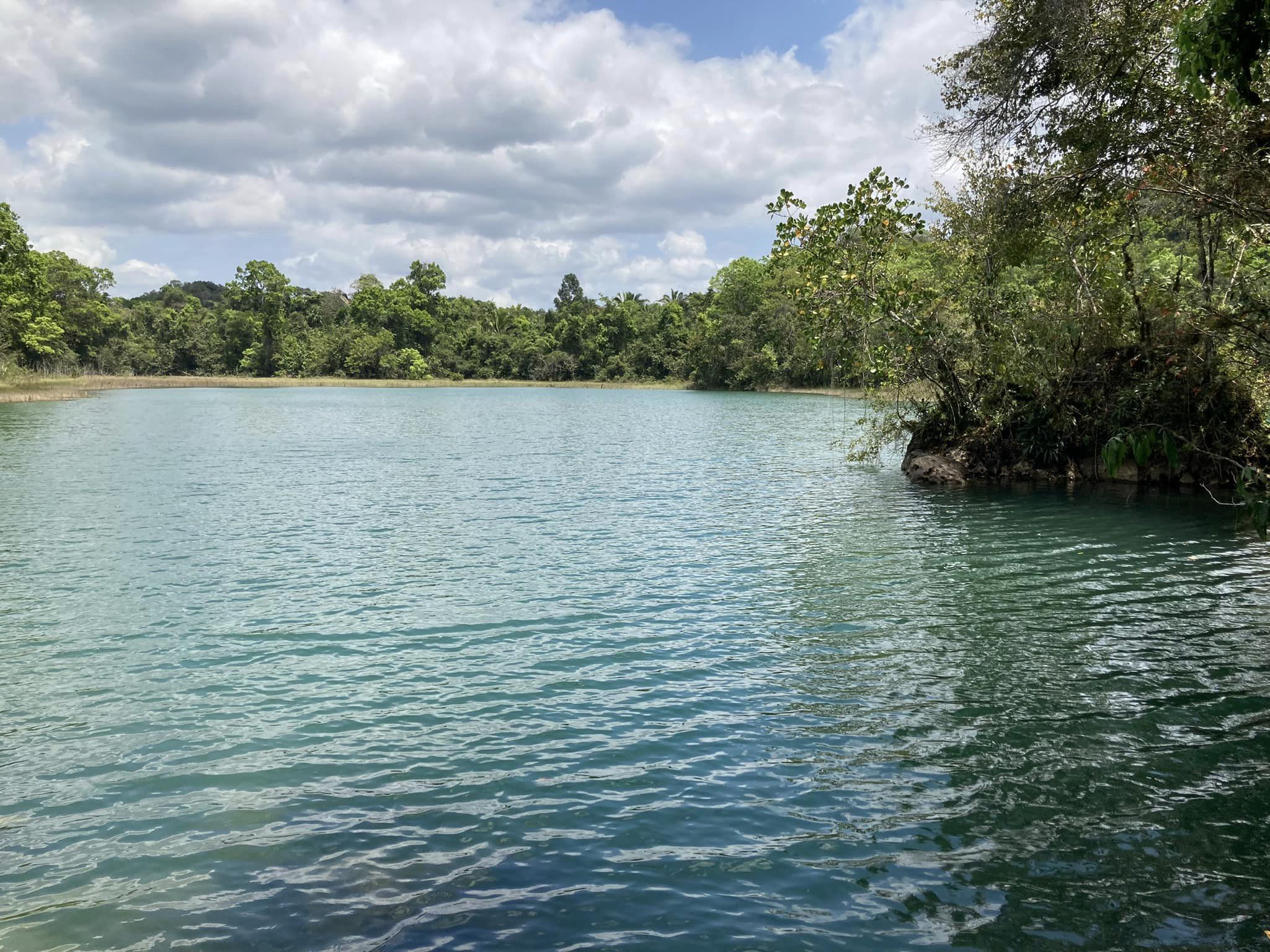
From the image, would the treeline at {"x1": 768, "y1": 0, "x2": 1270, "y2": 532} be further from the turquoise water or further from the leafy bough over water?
the turquoise water

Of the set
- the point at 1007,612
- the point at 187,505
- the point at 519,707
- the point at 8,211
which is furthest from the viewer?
the point at 8,211

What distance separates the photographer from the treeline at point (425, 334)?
348ft

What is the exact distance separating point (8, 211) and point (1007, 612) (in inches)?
3647

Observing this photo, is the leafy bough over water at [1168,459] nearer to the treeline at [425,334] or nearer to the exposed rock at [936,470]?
the exposed rock at [936,470]

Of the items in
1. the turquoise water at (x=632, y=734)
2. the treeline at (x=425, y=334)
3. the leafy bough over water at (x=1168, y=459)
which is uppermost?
the treeline at (x=425, y=334)

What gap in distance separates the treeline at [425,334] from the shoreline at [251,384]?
3.51 meters

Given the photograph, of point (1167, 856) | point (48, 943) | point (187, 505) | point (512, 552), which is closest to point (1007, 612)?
point (1167, 856)

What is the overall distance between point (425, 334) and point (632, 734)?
141 meters

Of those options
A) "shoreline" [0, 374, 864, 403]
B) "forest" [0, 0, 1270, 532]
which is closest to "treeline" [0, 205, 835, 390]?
"shoreline" [0, 374, 864, 403]

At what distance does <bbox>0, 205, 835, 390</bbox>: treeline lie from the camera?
106 m

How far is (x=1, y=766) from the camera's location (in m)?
7.98

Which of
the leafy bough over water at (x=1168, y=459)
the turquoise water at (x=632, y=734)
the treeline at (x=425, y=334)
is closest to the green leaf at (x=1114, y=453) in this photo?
the leafy bough over water at (x=1168, y=459)

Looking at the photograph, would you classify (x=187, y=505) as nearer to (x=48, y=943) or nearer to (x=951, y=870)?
(x=48, y=943)

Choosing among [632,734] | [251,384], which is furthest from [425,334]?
[632,734]
